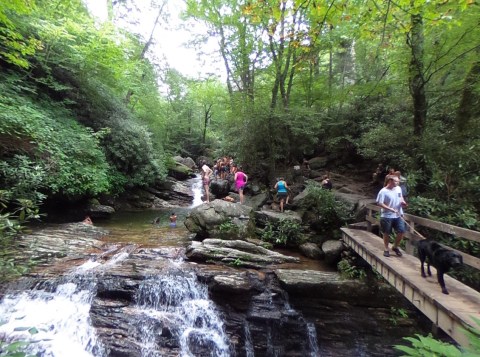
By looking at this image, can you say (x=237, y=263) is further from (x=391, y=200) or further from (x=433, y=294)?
(x=433, y=294)

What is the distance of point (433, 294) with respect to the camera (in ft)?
14.4

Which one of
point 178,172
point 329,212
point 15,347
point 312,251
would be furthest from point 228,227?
point 178,172

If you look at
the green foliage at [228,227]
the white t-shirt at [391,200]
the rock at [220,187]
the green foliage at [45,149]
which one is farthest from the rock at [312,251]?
the rock at [220,187]

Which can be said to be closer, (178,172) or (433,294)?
(433,294)

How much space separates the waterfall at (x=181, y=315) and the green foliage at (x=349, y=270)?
3.53m

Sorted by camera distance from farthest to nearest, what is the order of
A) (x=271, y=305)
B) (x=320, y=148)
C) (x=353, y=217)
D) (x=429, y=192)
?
(x=320, y=148)
(x=353, y=217)
(x=429, y=192)
(x=271, y=305)

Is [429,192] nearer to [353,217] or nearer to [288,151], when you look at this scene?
[353,217]

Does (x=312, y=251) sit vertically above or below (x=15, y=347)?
below

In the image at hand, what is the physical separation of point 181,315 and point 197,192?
15.3 m

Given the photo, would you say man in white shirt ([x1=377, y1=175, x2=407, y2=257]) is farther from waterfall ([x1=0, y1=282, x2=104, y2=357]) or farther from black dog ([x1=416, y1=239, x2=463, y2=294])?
waterfall ([x1=0, y1=282, x2=104, y2=357])

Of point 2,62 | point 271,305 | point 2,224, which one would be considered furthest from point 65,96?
point 271,305

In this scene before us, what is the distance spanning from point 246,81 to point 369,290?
49.3 feet

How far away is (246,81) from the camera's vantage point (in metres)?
18.5

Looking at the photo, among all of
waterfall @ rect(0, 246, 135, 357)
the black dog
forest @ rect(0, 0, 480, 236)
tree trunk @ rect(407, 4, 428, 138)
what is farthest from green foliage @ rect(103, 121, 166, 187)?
the black dog
